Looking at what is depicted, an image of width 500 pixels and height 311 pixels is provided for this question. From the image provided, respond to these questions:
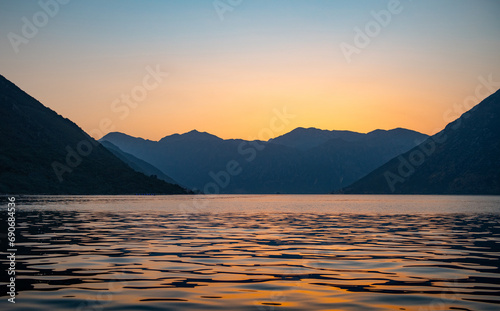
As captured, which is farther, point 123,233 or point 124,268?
point 123,233

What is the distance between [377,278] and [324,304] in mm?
5997

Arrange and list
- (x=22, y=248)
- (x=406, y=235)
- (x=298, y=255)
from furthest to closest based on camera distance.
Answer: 1. (x=406, y=235)
2. (x=22, y=248)
3. (x=298, y=255)

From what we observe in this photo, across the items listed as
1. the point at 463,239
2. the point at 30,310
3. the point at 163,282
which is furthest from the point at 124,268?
the point at 463,239

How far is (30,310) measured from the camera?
16125mm

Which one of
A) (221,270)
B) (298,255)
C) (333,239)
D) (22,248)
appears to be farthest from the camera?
(333,239)

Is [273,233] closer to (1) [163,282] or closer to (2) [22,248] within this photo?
(2) [22,248]

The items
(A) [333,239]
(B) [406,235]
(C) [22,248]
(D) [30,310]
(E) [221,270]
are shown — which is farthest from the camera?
(B) [406,235]

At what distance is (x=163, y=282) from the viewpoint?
21188mm

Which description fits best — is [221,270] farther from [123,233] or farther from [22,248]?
[123,233]

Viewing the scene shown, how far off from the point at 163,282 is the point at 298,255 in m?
10.8

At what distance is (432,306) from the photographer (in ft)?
55.4

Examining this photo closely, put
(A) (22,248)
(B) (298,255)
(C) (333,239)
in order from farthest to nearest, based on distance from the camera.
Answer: (C) (333,239)
(A) (22,248)
(B) (298,255)

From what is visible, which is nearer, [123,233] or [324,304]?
[324,304]

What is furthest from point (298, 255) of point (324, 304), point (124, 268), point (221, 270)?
point (324, 304)
